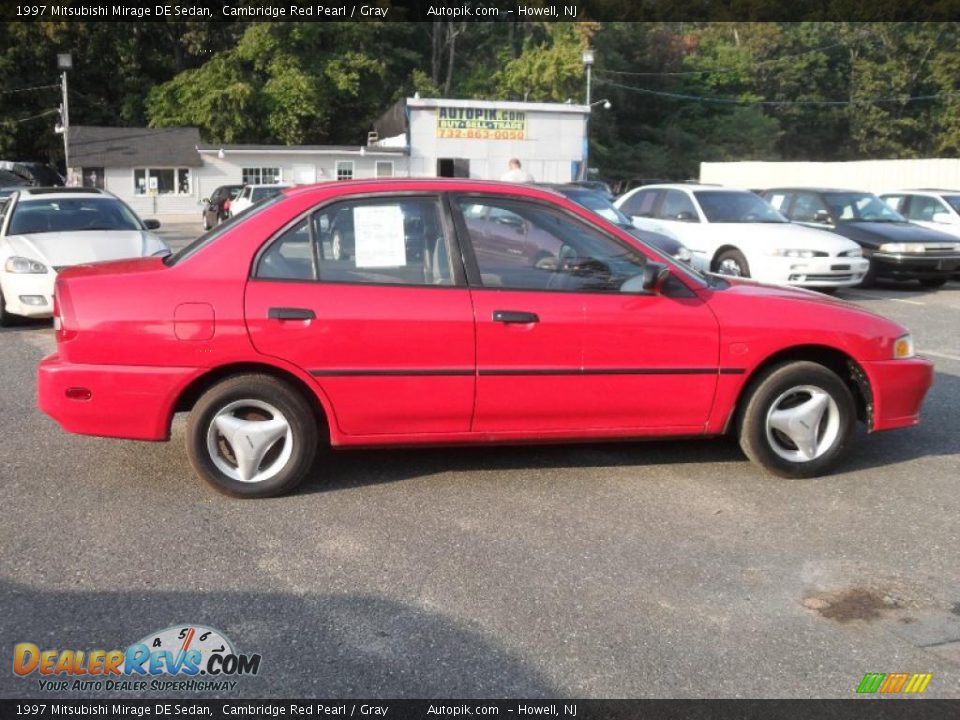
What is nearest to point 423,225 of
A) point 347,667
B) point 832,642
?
point 347,667

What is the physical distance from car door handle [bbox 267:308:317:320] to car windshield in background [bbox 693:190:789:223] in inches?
385

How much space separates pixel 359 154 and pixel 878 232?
1173 inches

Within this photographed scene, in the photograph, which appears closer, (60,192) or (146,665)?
(146,665)

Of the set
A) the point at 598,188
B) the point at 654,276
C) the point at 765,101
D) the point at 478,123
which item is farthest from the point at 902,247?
the point at 765,101

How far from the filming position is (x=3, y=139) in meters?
51.7

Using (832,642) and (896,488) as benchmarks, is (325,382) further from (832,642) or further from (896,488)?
(896,488)

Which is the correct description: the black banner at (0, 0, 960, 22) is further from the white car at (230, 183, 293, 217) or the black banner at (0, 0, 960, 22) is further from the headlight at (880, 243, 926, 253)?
the headlight at (880, 243, 926, 253)

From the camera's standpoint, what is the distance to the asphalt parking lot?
3.34 meters

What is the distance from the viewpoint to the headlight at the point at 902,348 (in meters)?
5.40

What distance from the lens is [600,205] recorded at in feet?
45.1

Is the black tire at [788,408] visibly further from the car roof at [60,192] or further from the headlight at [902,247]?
the headlight at [902,247]

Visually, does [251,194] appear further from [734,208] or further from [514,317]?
[514,317]

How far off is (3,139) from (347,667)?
2207 inches

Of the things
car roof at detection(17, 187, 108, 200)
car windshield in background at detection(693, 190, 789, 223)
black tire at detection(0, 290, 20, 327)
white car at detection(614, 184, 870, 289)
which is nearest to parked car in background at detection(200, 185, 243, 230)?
car roof at detection(17, 187, 108, 200)
